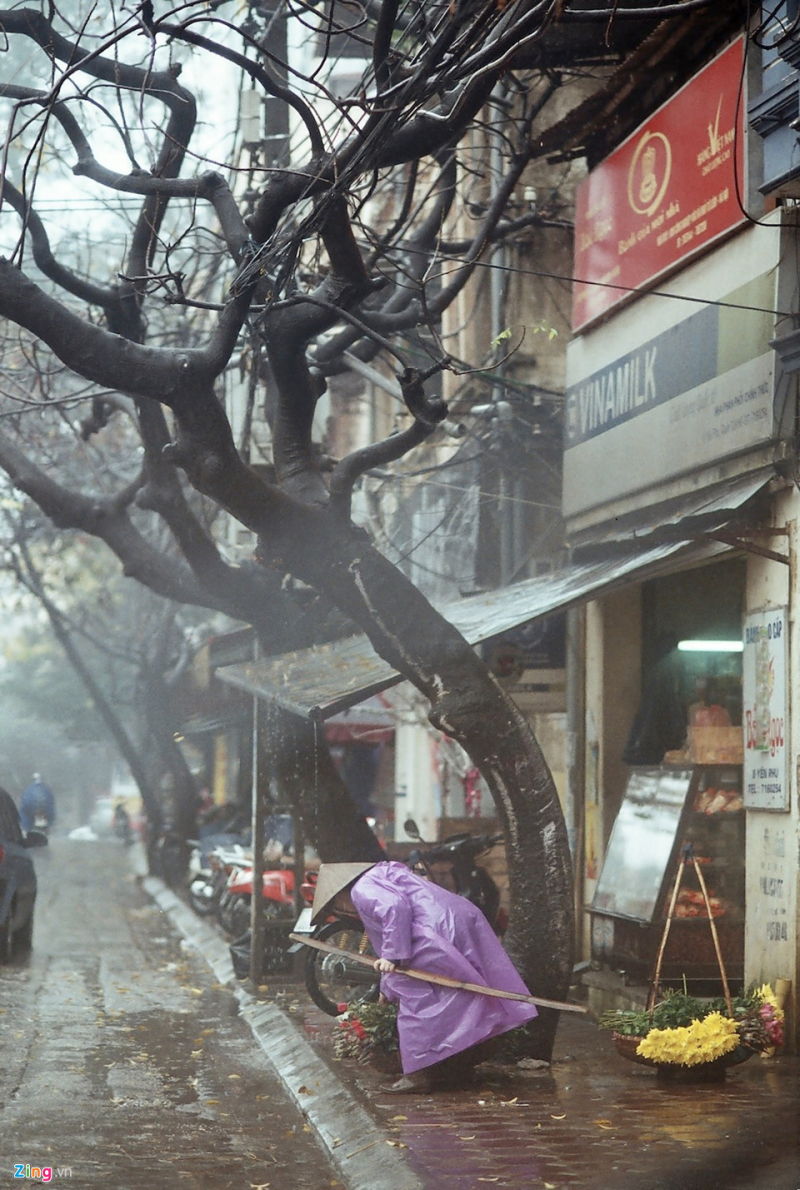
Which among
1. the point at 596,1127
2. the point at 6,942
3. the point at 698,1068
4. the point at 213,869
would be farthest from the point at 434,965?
the point at 213,869

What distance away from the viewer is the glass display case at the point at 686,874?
434 inches

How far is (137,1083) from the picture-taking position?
31.2 ft

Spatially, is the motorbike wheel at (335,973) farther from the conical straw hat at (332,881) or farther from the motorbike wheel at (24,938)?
the motorbike wheel at (24,938)

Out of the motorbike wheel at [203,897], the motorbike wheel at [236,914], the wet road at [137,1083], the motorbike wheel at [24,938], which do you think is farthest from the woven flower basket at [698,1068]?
the motorbike wheel at [203,897]

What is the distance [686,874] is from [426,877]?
2.66 meters

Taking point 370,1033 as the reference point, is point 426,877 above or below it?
above

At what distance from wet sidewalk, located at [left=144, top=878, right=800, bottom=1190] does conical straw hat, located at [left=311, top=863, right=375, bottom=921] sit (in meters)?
1.00

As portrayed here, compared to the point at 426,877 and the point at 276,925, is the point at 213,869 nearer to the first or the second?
the point at 276,925

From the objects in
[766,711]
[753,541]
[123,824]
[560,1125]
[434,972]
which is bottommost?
[123,824]

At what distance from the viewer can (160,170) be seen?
11109mm

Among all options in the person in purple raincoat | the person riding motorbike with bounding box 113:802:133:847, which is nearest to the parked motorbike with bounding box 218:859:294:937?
the person in purple raincoat

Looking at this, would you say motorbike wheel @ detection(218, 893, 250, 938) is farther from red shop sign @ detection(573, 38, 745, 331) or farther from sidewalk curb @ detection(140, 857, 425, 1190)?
red shop sign @ detection(573, 38, 745, 331)

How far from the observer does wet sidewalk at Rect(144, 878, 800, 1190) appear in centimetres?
673

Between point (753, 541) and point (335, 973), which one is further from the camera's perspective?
point (335, 973)
